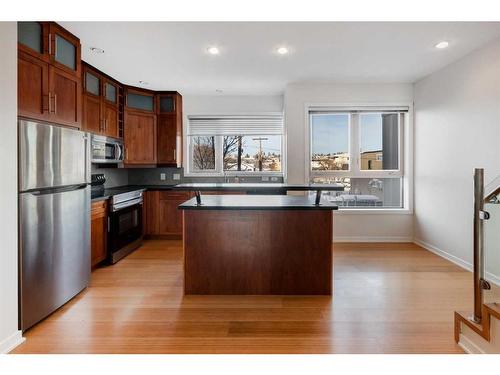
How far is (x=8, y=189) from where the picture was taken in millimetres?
2096

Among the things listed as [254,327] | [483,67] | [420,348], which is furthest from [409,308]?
[483,67]

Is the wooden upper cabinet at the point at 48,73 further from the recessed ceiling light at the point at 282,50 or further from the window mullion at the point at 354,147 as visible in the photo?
the window mullion at the point at 354,147

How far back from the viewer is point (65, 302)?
2758 millimetres

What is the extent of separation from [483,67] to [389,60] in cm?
96

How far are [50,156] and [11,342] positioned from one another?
4.29ft

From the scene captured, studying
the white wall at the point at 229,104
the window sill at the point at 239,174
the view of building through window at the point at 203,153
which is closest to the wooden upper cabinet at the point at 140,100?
the white wall at the point at 229,104

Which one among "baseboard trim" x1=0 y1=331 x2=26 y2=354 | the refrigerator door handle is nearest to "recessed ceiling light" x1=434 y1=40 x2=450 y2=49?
the refrigerator door handle

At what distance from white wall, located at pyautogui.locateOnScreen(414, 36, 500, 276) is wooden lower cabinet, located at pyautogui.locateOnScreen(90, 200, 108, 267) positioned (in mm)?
4278

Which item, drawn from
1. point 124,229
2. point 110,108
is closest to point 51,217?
point 124,229

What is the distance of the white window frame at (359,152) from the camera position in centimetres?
502

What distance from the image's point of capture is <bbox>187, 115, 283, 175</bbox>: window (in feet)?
19.0

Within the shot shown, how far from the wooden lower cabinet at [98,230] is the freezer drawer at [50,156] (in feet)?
2.25

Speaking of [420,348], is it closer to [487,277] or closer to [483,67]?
[487,277]

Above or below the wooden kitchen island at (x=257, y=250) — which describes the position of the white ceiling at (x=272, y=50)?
above
